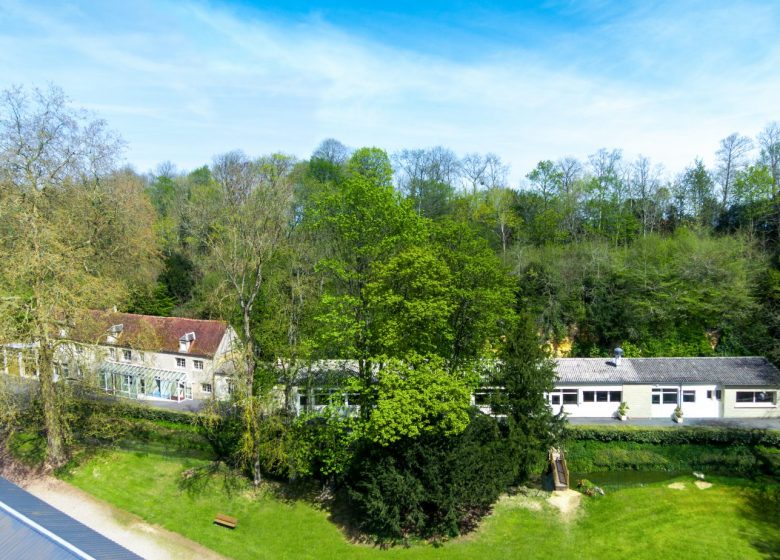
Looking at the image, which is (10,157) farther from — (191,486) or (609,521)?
(609,521)

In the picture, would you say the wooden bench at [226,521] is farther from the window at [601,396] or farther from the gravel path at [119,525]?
the window at [601,396]

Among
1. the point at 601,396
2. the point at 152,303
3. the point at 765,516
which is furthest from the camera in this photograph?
the point at 152,303

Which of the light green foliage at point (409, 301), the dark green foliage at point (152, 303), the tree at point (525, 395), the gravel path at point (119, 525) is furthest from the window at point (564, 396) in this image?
the dark green foliage at point (152, 303)

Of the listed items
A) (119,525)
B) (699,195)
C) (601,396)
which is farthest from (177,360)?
(699,195)

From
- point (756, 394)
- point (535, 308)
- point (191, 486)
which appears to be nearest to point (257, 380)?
point (191, 486)

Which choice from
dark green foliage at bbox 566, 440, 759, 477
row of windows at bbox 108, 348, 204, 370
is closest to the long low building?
dark green foliage at bbox 566, 440, 759, 477

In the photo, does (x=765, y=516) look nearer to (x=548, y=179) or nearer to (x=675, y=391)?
(x=675, y=391)
